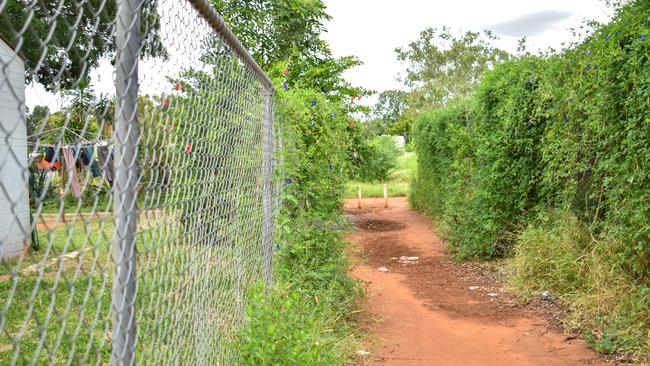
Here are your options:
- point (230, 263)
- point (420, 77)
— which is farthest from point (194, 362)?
point (420, 77)

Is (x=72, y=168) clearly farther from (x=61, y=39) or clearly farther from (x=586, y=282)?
(x=586, y=282)

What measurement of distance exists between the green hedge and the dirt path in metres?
0.87

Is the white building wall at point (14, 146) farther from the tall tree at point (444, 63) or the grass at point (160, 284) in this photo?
the tall tree at point (444, 63)

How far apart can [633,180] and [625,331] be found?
4.14 feet

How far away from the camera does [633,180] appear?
4.52 m

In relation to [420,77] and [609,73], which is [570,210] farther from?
[420,77]

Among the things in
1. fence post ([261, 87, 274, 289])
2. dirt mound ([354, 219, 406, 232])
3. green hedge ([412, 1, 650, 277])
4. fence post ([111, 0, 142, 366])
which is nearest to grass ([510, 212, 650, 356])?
green hedge ([412, 1, 650, 277])

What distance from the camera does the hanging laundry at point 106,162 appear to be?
1.31 meters

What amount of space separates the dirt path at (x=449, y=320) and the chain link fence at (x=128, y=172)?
2.18 m

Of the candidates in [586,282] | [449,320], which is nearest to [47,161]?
[449,320]

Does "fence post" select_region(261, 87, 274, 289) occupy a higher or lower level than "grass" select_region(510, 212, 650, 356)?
higher

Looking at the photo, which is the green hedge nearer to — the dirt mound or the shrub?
the dirt mound

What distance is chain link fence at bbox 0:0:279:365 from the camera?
1037mm

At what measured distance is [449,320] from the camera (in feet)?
18.6
